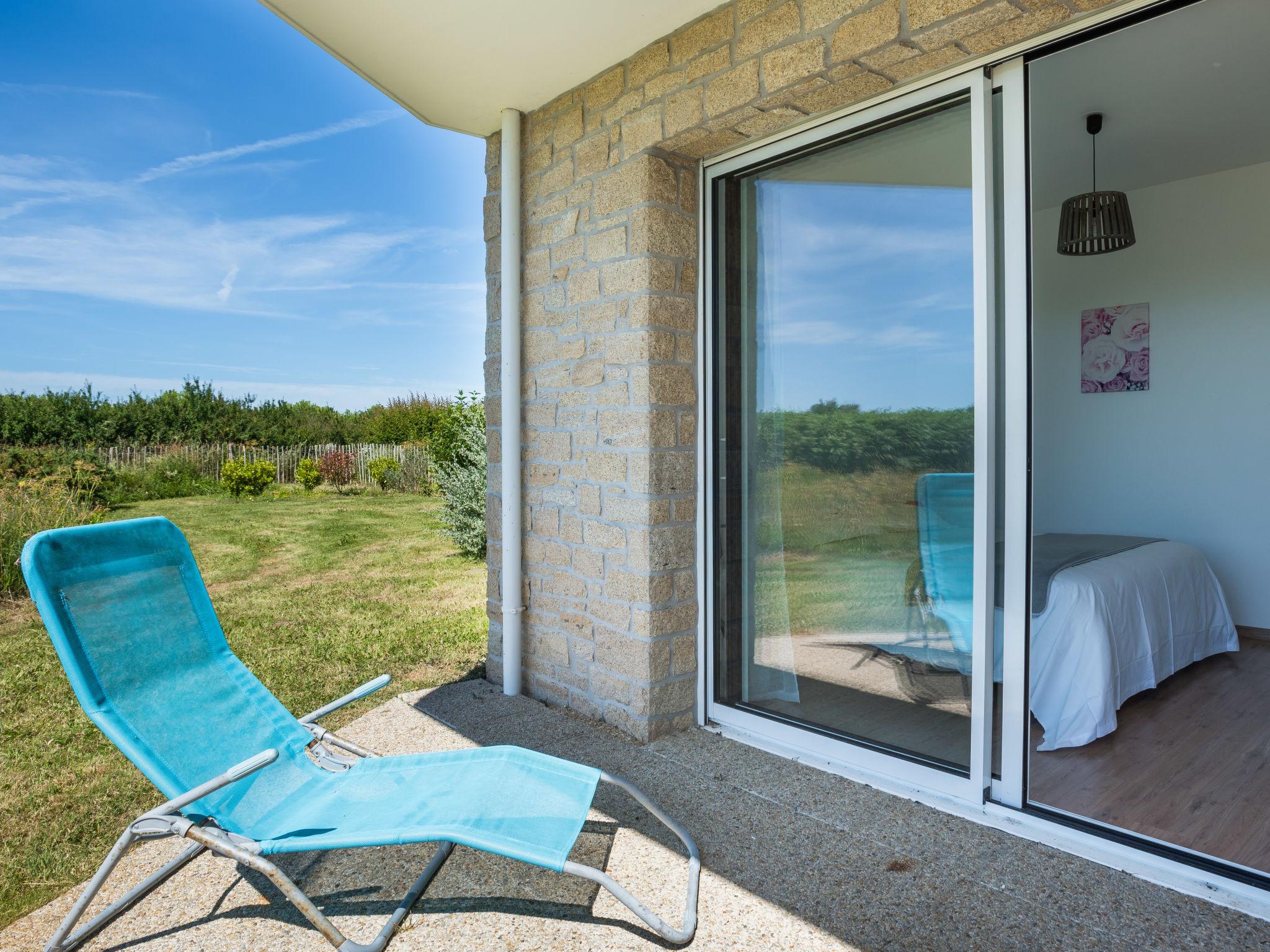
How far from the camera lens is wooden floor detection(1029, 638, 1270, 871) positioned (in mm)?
2318

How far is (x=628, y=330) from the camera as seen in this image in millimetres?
3104

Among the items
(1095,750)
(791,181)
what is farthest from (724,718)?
(791,181)

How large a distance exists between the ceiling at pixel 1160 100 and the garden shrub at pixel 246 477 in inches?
464

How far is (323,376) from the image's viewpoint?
19.0 meters

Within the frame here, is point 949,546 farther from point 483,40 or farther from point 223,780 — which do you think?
point 483,40

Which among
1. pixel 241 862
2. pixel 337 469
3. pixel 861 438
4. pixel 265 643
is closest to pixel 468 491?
pixel 265 643

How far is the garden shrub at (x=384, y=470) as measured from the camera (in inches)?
525

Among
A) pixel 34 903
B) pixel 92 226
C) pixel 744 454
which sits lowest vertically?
pixel 34 903

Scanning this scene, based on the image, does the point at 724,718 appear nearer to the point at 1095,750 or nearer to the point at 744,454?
the point at 744,454

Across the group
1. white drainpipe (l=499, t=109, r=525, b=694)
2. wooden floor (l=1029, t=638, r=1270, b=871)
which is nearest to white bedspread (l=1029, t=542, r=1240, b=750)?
wooden floor (l=1029, t=638, r=1270, b=871)

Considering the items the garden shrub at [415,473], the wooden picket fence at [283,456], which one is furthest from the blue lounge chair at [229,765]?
the garden shrub at [415,473]

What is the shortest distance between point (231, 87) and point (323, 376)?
6552mm

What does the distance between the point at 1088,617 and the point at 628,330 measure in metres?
2.18

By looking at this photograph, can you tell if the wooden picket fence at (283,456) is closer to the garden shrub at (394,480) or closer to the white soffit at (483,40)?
the garden shrub at (394,480)
